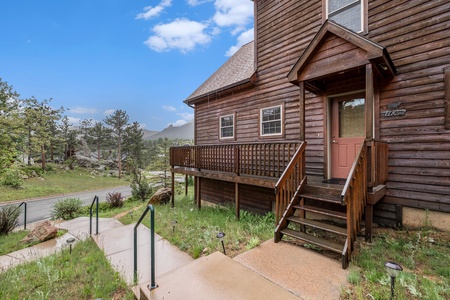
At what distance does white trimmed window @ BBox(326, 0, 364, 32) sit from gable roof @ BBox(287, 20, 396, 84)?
1.45 metres

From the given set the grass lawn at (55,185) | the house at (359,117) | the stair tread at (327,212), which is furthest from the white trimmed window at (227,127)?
the grass lawn at (55,185)

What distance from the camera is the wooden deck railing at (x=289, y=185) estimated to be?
13.3 feet

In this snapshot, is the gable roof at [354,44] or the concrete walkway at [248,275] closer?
the concrete walkway at [248,275]

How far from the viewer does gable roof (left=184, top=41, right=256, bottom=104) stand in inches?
310

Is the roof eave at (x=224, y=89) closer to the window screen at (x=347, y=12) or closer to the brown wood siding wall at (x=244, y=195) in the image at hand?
the window screen at (x=347, y=12)

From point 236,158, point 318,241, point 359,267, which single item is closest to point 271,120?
point 236,158

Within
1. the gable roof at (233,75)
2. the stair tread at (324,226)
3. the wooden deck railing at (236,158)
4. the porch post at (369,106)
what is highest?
the gable roof at (233,75)

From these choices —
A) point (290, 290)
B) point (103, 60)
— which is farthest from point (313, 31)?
point (103, 60)

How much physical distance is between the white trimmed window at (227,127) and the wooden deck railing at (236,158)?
55.3 inches

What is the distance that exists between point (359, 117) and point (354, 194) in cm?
272

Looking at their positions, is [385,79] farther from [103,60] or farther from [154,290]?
[103,60]

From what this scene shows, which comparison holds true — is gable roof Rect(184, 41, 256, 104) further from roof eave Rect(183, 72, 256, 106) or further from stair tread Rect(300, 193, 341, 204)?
stair tread Rect(300, 193, 341, 204)

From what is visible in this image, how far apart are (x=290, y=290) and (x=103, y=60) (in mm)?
41772

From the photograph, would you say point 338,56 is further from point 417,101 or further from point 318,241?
point 318,241
